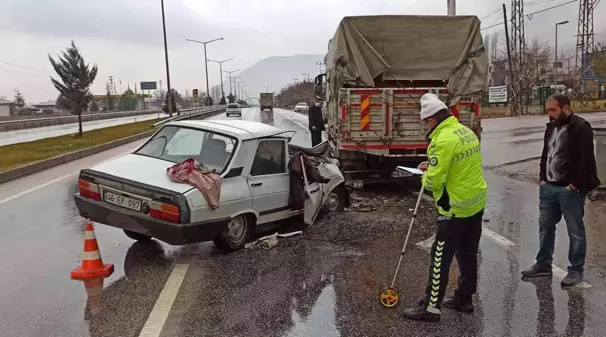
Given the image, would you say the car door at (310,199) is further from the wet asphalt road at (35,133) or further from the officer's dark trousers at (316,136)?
the wet asphalt road at (35,133)

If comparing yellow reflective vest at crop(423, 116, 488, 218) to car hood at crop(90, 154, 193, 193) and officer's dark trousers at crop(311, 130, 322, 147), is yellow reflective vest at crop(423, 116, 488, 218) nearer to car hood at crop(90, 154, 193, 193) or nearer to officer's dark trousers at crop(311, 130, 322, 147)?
car hood at crop(90, 154, 193, 193)

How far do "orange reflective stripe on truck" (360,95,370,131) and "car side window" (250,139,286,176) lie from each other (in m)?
3.01

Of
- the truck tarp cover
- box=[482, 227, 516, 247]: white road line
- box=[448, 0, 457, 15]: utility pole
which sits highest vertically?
box=[448, 0, 457, 15]: utility pole

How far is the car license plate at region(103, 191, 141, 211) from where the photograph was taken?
568cm

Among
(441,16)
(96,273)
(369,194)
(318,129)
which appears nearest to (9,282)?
(96,273)

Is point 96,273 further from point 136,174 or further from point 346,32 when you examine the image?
point 346,32

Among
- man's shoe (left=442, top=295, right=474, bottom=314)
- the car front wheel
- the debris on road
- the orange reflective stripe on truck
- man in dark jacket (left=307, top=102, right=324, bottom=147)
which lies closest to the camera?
man's shoe (left=442, top=295, right=474, bottom=314)

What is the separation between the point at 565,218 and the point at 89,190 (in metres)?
4.99

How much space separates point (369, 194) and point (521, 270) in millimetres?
4620

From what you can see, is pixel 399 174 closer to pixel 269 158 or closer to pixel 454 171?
pixel 269 158

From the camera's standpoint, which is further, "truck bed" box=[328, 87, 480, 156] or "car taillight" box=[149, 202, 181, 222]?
"truck bed" box=[328, 87, 480, 156]

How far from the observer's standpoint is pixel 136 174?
235 inches

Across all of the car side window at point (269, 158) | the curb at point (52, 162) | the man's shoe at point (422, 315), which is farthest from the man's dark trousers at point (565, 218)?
the curb at point (52, 162)

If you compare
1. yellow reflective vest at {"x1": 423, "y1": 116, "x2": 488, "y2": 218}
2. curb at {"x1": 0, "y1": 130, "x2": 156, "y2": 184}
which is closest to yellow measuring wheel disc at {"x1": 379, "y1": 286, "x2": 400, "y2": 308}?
yellow reflective vest at {"x1": 423, "y1": 116, "x2": 488, "y2": 218}
